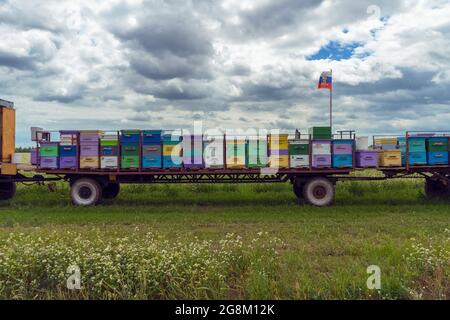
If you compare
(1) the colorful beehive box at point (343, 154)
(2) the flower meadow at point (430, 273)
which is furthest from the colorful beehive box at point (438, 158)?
(2) the flower meadow at point (430, 273)

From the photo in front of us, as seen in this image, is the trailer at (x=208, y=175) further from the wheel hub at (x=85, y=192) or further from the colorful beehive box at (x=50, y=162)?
the colorful beehive box at (x=50, y=162)

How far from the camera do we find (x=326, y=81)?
18969mm

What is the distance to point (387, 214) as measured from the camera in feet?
39.6

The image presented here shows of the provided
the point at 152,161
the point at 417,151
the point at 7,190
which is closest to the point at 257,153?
the point at 152,161

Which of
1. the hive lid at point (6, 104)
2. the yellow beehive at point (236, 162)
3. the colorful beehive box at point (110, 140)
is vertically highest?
the hive lid at point (6, 104)

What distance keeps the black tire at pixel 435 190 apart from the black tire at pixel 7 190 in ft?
56.4

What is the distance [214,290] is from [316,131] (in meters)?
9.89

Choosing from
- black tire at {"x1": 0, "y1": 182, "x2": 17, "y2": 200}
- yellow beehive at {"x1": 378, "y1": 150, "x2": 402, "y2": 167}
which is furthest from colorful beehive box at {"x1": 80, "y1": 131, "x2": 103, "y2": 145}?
yellow beehive at {"x1": 378, "y1": 150, "x2": 402, "y2": 167}

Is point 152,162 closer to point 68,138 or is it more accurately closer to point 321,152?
point 68,138

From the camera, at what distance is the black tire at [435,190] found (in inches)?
598

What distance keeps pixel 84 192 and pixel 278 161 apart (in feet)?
24.5
